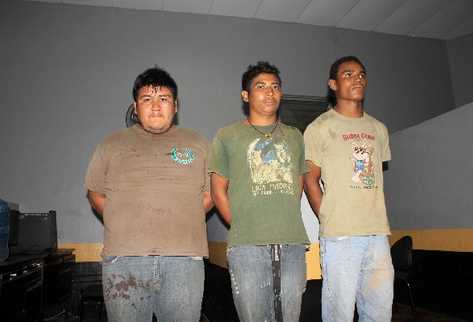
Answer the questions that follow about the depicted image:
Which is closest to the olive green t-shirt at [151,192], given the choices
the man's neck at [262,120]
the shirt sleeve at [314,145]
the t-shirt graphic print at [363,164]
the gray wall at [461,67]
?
the man's neck at [262,120]

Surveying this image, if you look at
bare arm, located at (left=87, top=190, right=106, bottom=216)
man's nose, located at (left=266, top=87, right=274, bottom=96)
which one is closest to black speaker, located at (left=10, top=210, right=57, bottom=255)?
bare arm, located at (left=87, top=190, right=106, bottom=216)

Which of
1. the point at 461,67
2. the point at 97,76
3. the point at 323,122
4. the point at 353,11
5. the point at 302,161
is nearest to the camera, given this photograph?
the point at 302,161

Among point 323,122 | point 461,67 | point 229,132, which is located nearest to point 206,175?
point 229,132

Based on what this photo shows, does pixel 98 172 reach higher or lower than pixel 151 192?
higher

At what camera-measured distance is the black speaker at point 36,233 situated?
399 centimetres

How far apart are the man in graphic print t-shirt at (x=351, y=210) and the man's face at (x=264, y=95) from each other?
0.26m

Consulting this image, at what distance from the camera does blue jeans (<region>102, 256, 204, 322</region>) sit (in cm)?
146

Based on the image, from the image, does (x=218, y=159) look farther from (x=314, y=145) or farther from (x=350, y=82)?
(x=350, y=82)

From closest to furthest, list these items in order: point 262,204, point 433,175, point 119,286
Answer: point 119,286 → point 262,204 → point 433,175

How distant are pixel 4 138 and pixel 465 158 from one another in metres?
4.99

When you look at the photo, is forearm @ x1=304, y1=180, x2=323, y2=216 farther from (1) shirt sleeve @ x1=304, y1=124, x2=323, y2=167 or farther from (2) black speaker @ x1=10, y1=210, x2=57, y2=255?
(2) black speaker @ x1=10, y1=210, x2=57, y2=255

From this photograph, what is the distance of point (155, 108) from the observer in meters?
1.71

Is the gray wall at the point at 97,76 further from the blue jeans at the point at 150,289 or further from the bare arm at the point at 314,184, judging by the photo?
the blue jeans at the point at 150,289

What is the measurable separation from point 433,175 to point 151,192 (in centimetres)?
334
